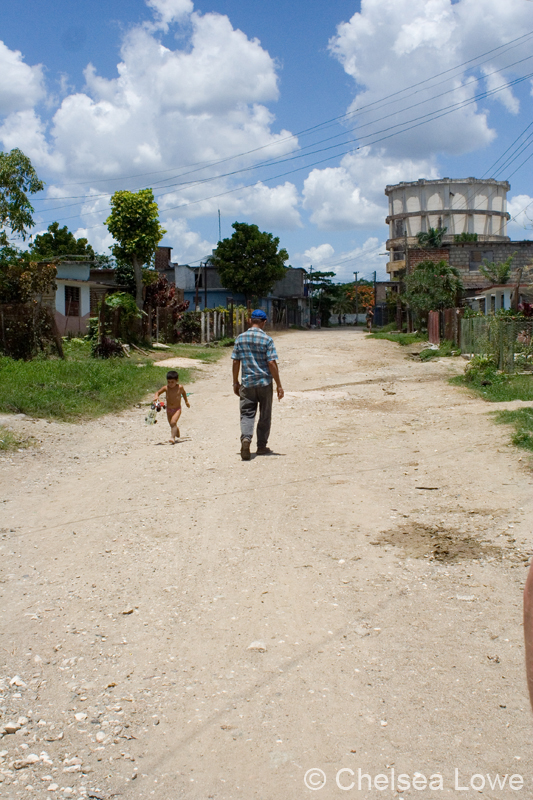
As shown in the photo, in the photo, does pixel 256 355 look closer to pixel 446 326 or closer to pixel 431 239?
pixel 446 326

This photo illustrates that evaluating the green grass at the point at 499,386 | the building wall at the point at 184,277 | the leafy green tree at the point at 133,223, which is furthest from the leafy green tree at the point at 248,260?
the green grass at the point at 499,386

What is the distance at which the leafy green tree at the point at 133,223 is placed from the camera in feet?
91.7

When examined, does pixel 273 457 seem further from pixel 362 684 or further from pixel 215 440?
pixel 362 684

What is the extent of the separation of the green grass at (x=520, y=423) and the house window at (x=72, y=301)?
70.9 feet

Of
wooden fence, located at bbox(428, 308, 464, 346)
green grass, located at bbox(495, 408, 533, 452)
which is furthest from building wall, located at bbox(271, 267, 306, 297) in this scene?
green grass, located at bbox(495, 408, 533, 452)

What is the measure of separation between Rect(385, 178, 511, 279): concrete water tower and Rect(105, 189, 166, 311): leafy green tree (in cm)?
5993

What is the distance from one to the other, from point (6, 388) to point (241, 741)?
32.9 feet

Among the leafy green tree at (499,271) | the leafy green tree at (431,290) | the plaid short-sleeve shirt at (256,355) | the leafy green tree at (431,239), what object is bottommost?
the plaid short-sleeve shirt at (256,355)

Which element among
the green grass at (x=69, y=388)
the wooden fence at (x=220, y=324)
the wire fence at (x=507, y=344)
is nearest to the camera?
the green grass at (x=69, y=388)

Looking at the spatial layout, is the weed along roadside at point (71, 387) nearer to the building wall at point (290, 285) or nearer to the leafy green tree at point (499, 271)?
the leafy green tree at point (499, 271)

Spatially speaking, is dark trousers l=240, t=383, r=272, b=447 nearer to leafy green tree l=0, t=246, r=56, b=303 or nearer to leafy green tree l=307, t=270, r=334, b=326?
leafy green tree l=0, t=246, r=56, b=303

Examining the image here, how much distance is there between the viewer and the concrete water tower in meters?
85.2

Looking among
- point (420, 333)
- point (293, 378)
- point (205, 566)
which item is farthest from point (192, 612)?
point (420, 333)

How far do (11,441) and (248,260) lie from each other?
45650 mm
